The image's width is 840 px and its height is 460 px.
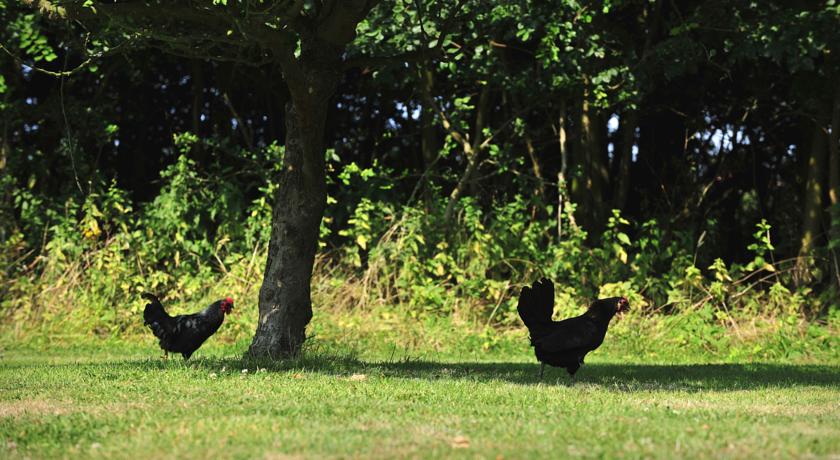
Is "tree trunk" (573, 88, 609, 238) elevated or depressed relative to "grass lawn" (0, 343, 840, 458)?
elevated

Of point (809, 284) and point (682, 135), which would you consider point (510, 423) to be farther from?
point (682, 135)

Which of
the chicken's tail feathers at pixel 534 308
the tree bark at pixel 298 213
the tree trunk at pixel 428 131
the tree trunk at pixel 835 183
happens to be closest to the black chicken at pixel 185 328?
the tree bark at pixel 298 213

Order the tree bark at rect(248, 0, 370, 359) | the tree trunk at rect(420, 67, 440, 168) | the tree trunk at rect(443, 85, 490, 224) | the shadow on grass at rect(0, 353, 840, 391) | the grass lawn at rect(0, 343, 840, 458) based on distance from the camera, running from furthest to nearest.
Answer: the tree trunk at rect(420, 67, 440, 168), the tree trunk at rect(443, 85, 490, 224), the tree bark at rect(248, 0, 370, 359), the shadow on grass at rect(0, 353, 840, 391), the grass lawn at rect(0, 343, 840, 458)

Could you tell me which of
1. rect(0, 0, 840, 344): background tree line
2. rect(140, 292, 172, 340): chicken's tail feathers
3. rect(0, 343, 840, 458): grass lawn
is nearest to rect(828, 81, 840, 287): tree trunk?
rect(0, 0, 840, 344): background tree line

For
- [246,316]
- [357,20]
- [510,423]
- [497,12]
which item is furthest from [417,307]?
[510,423]

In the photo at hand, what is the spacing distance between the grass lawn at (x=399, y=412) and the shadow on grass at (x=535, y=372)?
0.12ft

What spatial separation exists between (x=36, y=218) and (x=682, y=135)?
506 inches

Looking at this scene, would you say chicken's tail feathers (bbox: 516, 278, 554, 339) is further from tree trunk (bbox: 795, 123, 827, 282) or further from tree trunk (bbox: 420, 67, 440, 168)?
tree trunk (bbox: 795, 123, 827, 282)

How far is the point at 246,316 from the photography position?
1580 cm

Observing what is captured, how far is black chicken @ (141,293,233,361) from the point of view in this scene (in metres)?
12.0

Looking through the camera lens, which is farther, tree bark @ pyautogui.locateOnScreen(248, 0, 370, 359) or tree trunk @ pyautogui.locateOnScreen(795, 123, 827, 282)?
tree trunk @ pyautogui.locateOnScreen(795, 123, 827, 282)

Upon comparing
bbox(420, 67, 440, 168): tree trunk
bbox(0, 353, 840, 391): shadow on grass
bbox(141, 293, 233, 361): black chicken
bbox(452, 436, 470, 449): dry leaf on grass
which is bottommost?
bbox(0, 353, 840, 391): shadow on grass

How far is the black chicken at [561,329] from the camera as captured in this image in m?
10.5

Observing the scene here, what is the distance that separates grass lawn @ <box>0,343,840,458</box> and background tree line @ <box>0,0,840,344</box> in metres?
4.97
